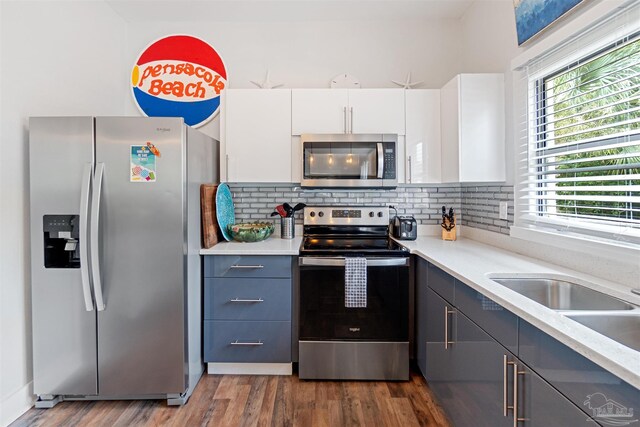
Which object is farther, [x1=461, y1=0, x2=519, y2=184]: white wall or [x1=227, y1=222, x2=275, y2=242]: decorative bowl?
[x1=227, y1=222, x2=275, y2=242]: decorative bowl

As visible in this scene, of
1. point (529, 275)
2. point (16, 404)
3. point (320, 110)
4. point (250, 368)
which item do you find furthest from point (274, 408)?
point (320, 110)

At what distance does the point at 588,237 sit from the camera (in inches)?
61.8

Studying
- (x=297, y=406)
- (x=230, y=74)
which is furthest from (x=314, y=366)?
(x=230, y=74)

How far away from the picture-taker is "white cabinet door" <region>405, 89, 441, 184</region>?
256 cm

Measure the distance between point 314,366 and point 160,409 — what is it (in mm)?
922

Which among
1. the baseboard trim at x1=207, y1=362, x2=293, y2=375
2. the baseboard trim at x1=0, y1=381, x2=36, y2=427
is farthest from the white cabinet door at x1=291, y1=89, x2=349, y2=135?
the baseboard trim at x1=0, y1=381, x2=36, y2=427

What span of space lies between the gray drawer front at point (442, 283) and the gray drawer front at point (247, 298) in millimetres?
891

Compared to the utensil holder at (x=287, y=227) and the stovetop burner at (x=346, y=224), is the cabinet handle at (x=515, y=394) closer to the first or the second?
the stovetop burner at (x=346, y=224)

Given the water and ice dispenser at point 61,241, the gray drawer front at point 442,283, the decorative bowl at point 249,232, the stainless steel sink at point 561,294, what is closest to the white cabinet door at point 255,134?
the decorative bowl at point 249,232

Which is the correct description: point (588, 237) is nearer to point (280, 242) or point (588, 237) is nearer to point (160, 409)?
point (280, 242)

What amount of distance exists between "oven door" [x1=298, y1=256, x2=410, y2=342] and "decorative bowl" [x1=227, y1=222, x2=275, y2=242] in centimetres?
49

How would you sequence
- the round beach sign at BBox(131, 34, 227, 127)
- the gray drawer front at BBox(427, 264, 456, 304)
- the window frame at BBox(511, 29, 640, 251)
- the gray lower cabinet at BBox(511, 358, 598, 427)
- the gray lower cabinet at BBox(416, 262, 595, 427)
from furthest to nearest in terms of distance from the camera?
the round beach sign at BBox(131, 34, 227, 127), the gray drawer front at BBox(427, 264, 456, 304), the window frame at BBox(511, 29, 640, 251), the gray lower cabinet at BBox(416, 262, 595, 427), the gray lower cabinet at BBox(511, 358, 598, 427)

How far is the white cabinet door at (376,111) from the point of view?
256 centimetres

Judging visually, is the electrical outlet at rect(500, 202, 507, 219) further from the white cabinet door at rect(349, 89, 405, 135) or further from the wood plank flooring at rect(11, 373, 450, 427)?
the wood plank flooring at rect(11, 373, 450, 427)
